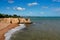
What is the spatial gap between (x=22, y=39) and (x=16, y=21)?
105 ft

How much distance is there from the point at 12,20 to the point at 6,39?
1264 inches

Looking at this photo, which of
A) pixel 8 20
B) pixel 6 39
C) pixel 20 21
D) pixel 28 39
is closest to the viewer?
pixel 6 39

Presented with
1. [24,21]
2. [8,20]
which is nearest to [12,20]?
[8,20]

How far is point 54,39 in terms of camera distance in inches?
837

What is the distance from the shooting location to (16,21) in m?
52.2

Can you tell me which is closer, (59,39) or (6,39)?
(6,39)

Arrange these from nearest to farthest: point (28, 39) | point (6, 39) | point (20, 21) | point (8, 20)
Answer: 1. point (6, 39)
2. point (28, 39)
3. point (8, 20)
4. point (20, 21)

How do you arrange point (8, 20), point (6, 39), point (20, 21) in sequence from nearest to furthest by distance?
1. point (6, 39)
2. point (8, 20)
3. point (20, 21)

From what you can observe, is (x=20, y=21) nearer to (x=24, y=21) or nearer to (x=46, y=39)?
(x=24, y=21)

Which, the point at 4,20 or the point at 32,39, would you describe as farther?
the point at 4,20

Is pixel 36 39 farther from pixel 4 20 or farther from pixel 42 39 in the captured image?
pixel 4 20

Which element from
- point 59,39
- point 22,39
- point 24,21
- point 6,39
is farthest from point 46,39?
point 24,21

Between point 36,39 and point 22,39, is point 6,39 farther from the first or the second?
→ point 36,39

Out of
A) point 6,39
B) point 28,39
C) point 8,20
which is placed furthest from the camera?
point 8,20
